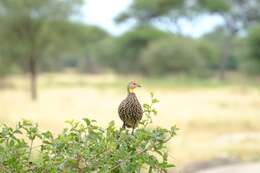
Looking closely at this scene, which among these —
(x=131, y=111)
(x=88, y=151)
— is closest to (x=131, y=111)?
Result: (x=131, y=111)

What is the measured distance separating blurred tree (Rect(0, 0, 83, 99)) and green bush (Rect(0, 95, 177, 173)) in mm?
20989

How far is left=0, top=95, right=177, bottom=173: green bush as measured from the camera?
261 cm

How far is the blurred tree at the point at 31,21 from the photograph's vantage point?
23.5 meters

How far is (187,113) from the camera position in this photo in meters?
17.6

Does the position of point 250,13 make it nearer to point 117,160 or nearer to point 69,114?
point 69,114

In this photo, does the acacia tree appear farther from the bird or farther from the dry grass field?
the bird

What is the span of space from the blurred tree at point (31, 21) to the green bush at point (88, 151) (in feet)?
68.9

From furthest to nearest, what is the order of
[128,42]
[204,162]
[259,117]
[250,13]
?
1. [128,42]
2. [250,13]
3. [259,117]
4. [204,162]

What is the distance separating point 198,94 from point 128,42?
2131 centimetres

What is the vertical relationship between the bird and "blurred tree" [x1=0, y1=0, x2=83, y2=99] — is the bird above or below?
below

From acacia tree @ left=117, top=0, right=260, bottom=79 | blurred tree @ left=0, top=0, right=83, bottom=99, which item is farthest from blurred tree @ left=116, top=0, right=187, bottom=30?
blurred tree @ left=0, top=0, right=83, bottom=99

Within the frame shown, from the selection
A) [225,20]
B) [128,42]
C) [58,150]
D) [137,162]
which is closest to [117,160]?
[137,162]

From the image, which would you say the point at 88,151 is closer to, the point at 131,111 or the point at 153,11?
the point at 131,111

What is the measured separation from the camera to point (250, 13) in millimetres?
41656
